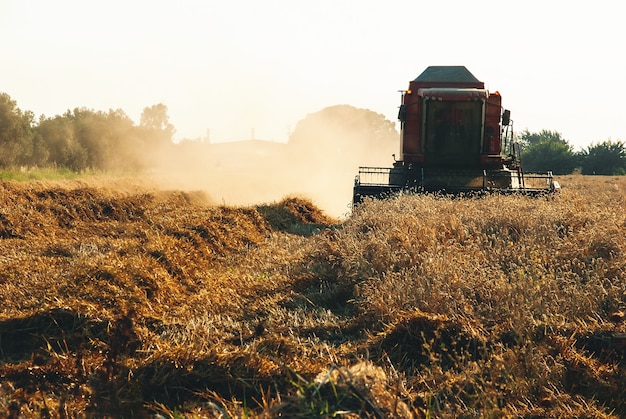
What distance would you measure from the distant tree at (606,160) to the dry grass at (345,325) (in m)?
50.7

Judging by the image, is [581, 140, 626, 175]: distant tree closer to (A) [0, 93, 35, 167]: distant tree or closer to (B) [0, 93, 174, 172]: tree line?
(B) [0, 93, 174, 172]: tree line

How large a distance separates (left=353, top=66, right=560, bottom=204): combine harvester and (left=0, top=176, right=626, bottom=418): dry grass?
6.11m

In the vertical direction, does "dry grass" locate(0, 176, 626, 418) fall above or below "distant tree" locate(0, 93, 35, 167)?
below

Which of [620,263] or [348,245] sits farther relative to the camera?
[348,245]

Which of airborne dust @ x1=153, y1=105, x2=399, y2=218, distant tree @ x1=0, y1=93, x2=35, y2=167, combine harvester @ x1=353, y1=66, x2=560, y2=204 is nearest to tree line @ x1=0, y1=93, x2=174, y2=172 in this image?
distant tree @ x1=0, y1=93, x2=35, y2=167

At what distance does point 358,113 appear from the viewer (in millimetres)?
50500

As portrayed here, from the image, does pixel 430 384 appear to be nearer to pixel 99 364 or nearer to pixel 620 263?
pixel 99 364

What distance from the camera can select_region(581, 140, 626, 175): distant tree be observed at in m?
56.8

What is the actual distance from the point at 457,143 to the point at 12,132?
2388 centimetres

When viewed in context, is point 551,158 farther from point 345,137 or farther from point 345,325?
point 345,325

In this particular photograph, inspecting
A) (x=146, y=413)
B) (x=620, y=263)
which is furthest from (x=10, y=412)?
(x=620, y=263)

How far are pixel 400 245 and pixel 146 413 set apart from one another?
4554 mm

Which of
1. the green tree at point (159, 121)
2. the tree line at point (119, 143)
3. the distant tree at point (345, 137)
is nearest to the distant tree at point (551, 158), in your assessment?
the tree line at point (119, 143)

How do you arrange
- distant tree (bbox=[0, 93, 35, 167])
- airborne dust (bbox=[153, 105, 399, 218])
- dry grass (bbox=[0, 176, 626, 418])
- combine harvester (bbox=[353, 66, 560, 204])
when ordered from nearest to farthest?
dry grass (bbox=[0, 176, 626, 418])
combine harvester (bbox=[353, 66, 560, 204])
distant tree (bbox=[0, 93, 35, 167])
airborne dust (bbox=[153, 105, 399, 218])
